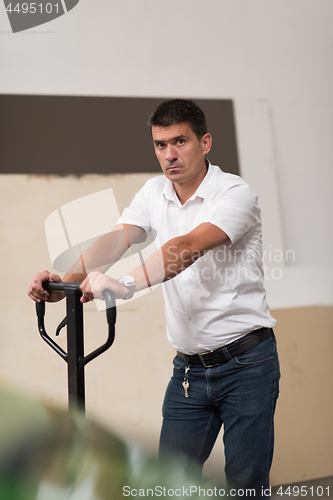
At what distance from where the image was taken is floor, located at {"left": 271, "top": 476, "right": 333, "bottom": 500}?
2.46 meters

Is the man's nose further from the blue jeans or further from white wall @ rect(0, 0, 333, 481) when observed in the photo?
white wall @ rect(0, 0, 333, 481)

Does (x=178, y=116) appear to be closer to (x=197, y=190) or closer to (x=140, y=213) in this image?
(x=197, y=190)

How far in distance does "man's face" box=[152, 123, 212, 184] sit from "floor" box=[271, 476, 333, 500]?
1.95m

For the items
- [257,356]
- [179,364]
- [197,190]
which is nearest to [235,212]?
[197,190]

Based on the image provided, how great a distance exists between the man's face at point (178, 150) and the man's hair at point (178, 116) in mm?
14

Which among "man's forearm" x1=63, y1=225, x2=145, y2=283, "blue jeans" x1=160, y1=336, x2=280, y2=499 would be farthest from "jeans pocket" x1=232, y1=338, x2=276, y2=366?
"man's forearm" x1=63, y1=225, x2=145, y2=283

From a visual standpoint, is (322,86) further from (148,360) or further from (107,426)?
(107,426)

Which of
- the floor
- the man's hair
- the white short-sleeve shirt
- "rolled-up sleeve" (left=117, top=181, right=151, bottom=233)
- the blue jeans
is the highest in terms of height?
the man's hair

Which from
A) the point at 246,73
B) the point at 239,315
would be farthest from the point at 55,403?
the point at 246,73

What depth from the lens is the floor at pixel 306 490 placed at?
246cm

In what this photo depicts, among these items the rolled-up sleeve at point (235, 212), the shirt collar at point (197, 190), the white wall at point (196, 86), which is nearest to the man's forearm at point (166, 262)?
the rolled-up sleeve at point (235, 212)

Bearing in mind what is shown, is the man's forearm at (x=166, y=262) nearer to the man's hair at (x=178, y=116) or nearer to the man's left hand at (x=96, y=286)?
the man's left hand at (x=96, y=286)

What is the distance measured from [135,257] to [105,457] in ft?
6.72

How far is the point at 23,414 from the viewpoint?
372 mm
